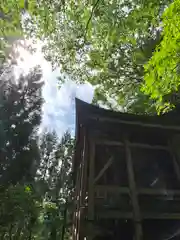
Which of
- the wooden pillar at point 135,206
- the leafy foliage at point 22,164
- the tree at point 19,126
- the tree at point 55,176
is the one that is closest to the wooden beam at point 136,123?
the wooden pillar at point 135,206

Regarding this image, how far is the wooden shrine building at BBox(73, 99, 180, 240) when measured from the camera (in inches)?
320

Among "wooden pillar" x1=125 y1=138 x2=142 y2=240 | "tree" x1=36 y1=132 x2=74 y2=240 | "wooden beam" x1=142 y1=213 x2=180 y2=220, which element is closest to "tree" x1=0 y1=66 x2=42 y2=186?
"tree" x1=36 y1=132 x2=74 y2=240

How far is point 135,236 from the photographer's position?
25.1 feet

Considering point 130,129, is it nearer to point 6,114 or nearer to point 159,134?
point 159,134

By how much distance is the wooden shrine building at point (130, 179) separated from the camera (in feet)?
26.7

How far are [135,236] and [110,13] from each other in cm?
682

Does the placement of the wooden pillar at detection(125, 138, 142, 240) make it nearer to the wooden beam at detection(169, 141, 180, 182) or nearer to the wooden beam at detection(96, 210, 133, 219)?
the wooden beam at detection(96, 210, 133, 219)

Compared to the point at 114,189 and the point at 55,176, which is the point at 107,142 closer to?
the point at 114,189

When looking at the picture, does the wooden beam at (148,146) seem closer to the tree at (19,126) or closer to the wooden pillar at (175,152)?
the wooden pillar at (175,152)

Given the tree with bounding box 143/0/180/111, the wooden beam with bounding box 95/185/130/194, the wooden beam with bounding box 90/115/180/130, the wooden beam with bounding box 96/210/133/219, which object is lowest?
the wooden beam with bounding box 96/210/133/219

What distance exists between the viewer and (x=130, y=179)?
8516mm

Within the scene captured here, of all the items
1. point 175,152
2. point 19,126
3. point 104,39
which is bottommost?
point 175,152

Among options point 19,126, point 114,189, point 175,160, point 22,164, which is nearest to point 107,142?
point 114,189

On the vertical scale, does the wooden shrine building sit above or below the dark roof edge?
below
